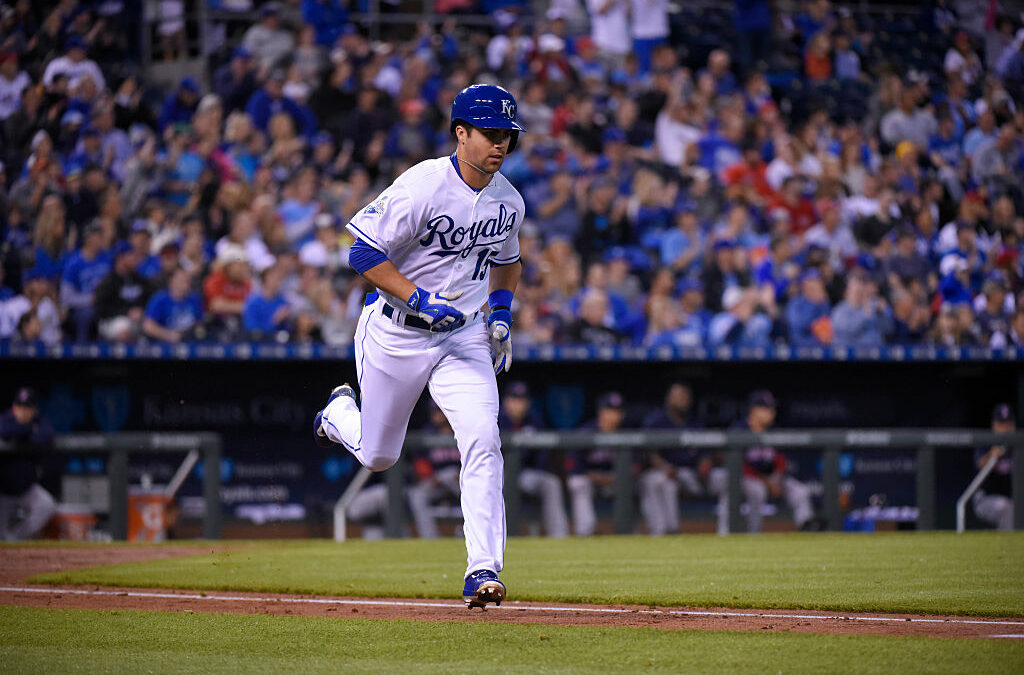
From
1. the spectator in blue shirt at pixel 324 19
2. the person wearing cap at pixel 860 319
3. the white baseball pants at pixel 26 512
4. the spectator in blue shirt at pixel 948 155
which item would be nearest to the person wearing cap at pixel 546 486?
the person wearing cap at pixel 860 319

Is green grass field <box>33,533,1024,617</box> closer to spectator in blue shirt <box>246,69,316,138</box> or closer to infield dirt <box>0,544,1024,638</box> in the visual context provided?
infield dirt <box>0,544,1024,638</box>

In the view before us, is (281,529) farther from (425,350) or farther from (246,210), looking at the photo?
(425,350)

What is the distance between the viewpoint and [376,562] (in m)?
7.79

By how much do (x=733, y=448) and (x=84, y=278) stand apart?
5.11 meters

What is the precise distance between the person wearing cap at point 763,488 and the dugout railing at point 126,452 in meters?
3.63

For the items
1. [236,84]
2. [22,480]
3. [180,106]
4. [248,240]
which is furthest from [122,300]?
[236,84]

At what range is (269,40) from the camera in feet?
45.8

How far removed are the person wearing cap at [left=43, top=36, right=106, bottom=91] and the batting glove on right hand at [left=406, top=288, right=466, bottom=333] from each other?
8827 millimetres

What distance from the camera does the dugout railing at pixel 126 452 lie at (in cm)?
996

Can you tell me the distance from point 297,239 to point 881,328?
5.08 m

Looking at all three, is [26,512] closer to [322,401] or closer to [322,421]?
[322,401]

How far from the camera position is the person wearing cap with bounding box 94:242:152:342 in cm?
1040

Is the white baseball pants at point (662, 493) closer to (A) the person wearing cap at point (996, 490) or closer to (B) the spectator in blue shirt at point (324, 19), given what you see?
(A) the person wearing cap at point (996, 490)

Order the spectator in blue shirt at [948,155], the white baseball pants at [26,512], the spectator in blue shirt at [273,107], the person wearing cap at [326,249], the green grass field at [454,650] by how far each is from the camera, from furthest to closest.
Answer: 1. the spectator in blue shirt at [948,155]
2. the spectator in blue shirt at [273,107]
3. the person wearing cap at [326,249]
4. the white baseball pants at [26,512]
5. the green grass field at [454,650]
